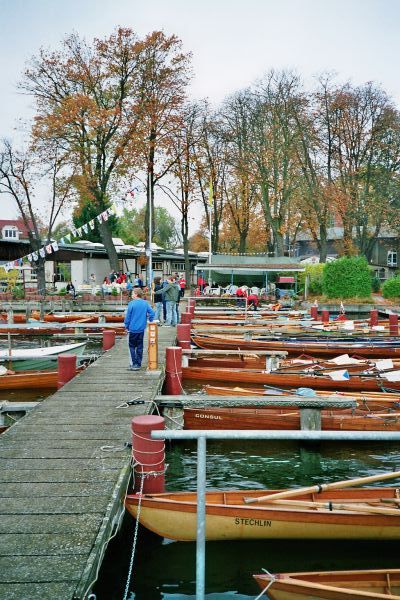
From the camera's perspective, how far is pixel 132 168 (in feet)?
134

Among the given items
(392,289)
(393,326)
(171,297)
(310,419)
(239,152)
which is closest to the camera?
(310,419)

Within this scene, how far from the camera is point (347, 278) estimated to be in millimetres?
35969

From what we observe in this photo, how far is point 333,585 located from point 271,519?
1381mm

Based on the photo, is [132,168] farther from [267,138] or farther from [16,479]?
[16,479]

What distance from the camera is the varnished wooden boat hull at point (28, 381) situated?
15672 mm

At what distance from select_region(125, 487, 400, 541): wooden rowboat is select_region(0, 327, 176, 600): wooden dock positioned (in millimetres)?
555

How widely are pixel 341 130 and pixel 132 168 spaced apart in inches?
712

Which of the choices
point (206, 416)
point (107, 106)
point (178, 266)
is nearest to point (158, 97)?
point (107, 106)

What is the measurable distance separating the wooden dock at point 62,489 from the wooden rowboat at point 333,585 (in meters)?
1.79

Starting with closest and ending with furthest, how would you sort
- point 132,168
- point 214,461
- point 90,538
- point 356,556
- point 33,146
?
point 90,538 → point 356,556 → point 214,461 → point 33,146 → point 132,168

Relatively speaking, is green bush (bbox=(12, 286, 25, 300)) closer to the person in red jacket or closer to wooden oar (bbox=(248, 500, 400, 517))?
the person in red jacket

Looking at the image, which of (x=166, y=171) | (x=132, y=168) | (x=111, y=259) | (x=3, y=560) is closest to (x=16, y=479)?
(x=3, y=560)

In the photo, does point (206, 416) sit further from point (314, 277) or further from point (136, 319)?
point (314, 277)

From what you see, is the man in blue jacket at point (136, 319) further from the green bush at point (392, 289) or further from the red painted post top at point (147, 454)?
the green bush at point (392, 289)
